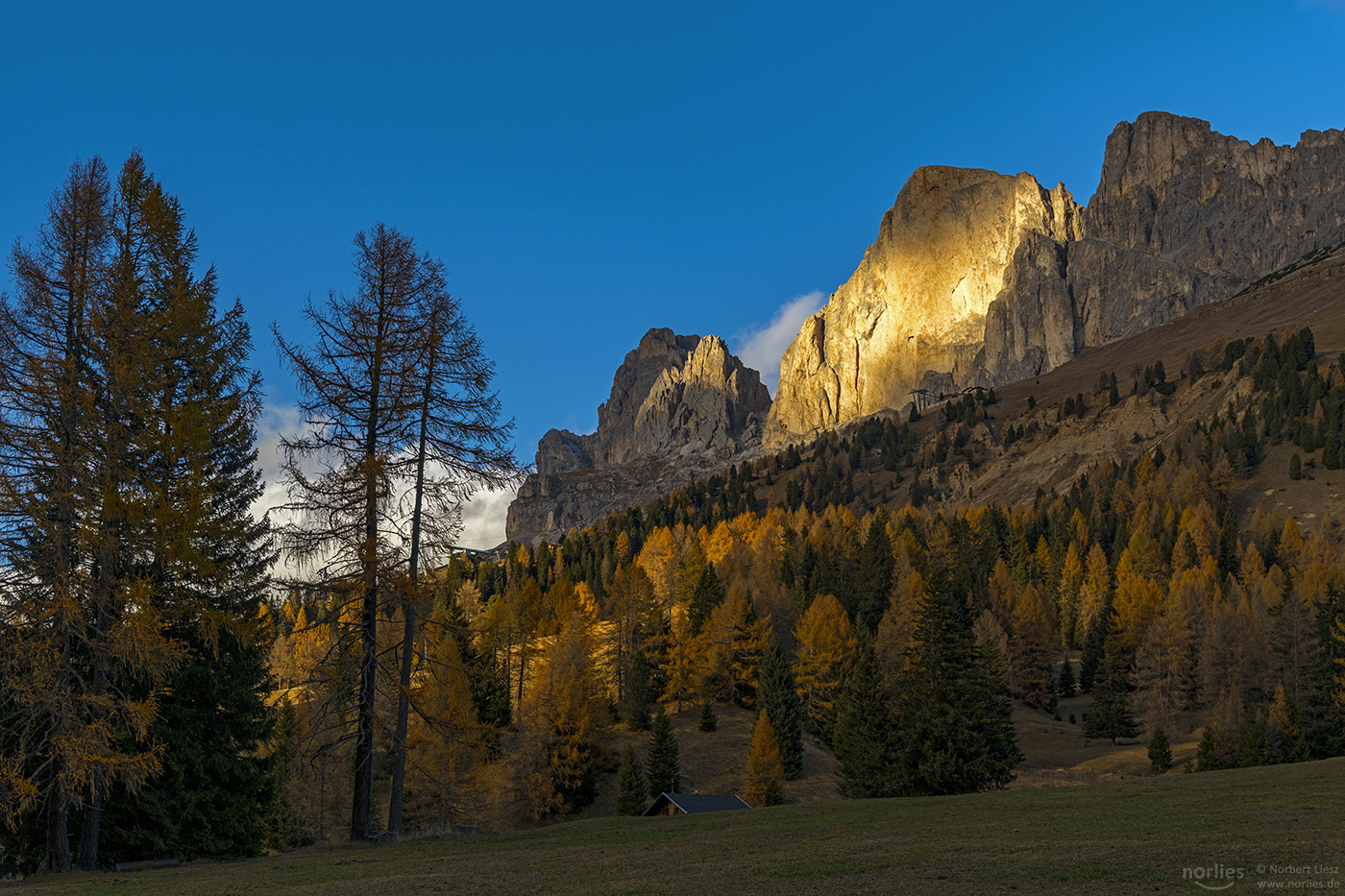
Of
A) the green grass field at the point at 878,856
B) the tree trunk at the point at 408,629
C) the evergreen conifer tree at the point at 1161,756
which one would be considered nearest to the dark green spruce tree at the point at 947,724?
the green grass field at the point at 878,856

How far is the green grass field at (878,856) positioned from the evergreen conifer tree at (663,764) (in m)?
30.5

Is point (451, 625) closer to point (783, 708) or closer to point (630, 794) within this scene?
point (630, 794)

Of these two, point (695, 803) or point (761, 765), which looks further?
point (761, 765)

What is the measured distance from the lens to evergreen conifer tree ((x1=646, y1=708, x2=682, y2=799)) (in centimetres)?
5453

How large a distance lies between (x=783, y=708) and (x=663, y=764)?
33.6 feet

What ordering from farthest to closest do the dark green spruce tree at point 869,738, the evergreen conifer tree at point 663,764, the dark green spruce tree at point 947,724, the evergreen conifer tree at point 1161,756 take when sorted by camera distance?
the evergreen conifer tree at point 1161,756, the evergreen conifer tree at point 663,764, the dark green spruce tree at point 869,738, the dark green spruce tree at point 947,724

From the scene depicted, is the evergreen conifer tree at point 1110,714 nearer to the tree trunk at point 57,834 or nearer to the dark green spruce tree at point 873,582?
the dark green spruce tree at point 873,582

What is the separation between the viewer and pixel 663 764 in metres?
54.8

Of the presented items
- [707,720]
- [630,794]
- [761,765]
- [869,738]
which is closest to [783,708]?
[761,765]

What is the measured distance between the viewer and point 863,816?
24797mm

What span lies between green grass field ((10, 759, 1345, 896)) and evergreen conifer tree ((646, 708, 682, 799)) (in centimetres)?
3049

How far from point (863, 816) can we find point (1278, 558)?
328ft

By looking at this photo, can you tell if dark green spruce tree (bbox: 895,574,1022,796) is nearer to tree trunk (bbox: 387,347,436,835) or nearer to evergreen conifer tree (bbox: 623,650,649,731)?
tree trunk (bbox: 387,347,436,835)

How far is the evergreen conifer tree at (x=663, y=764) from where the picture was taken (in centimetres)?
5453
